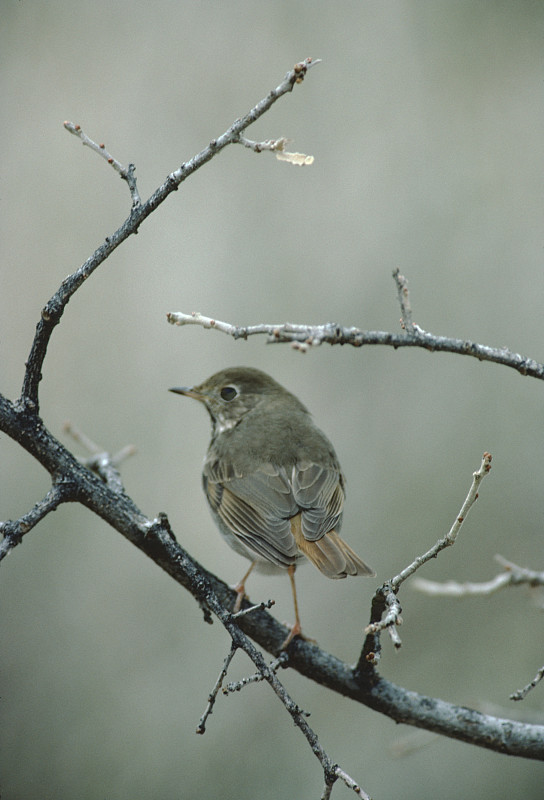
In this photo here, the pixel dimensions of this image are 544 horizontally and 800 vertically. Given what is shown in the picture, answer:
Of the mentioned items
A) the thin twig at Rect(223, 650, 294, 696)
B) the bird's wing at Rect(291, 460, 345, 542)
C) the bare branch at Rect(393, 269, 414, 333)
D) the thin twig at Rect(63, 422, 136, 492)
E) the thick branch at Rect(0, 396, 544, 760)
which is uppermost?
the bird's wing at Rect(291, 460, 345, 542)

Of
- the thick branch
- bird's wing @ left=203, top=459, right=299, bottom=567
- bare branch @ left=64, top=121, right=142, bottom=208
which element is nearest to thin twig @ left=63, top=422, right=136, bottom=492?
the thick branch

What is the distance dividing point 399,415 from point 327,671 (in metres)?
2.92

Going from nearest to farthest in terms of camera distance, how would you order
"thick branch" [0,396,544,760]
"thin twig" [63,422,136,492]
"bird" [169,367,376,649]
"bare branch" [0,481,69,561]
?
"bare branch" [0,481,69,561]
"thick branch" [0,396,544,760]
"thin twig" [63,422,136,492]
"bird" [169,367,376,649]

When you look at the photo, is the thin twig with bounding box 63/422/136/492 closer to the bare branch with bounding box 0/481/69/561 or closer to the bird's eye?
the bare branch with bounding box 0/481/69/561

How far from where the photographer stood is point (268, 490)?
377 centimetres

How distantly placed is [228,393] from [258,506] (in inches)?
36.7

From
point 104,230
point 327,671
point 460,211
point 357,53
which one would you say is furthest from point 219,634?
point 357,53

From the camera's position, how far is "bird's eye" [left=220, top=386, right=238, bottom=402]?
14.5 ft

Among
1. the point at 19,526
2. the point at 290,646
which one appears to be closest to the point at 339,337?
A: the point at 19,526

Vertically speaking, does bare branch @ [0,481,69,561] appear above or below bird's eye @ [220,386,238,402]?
below

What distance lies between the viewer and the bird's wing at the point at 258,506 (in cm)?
345

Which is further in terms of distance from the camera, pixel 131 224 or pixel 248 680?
pixel 131 224

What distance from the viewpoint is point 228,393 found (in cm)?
441

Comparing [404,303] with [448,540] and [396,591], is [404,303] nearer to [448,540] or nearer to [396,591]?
[448,540]
